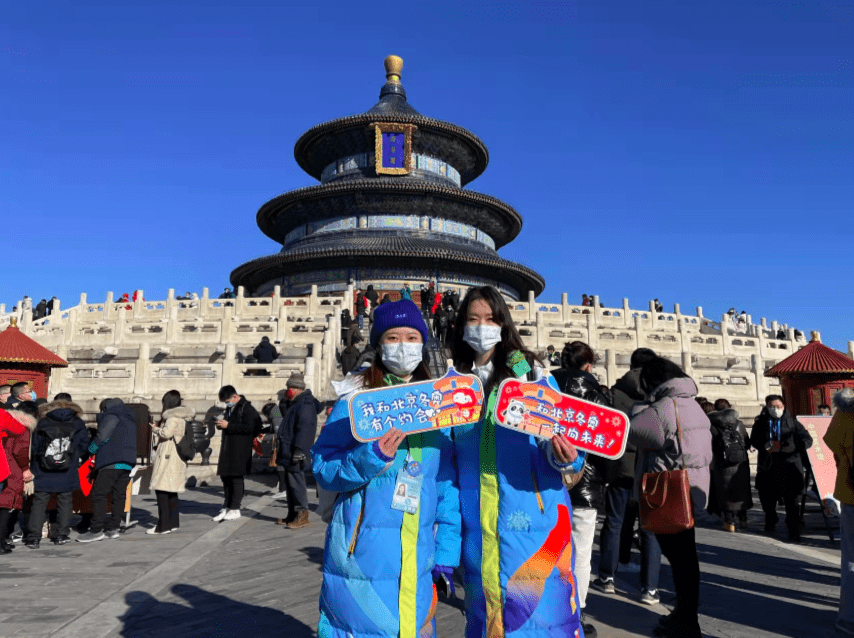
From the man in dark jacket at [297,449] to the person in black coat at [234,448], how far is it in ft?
1.64

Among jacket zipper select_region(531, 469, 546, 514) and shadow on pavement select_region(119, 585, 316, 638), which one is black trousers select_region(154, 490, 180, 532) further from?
jacket zipper select_region(531, 469, 546, 514)

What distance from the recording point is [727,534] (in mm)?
8242

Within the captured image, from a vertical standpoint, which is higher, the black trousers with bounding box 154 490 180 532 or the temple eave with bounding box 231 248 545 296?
the temple eave with bounding box 231 248 545 296

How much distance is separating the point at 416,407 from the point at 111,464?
6.39 meters

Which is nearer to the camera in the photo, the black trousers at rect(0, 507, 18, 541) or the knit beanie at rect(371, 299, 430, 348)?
the knit beanie at rect(371, 299, 430, 348)

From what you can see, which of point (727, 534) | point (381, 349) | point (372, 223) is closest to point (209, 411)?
point (727, 534)

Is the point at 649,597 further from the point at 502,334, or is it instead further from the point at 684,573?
the point at 502,334

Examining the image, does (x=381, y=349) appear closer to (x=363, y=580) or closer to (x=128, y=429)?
(x=363, y=580)

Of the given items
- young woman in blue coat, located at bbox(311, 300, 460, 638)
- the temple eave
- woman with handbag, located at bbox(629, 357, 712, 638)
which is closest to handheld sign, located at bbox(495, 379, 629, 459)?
young woman in blue coat, located at bbox(311, 300, 460, 638)

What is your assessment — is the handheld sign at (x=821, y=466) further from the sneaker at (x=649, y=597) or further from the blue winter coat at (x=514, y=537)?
the blue winter coat at (x=514, y=537)

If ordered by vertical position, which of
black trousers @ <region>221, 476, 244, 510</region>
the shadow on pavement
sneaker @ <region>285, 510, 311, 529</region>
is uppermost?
black trousers @ <region>221, 476, 244, 510</region>

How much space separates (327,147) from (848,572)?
34.5 m

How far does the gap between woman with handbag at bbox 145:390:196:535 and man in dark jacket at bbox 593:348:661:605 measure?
16.4 ft

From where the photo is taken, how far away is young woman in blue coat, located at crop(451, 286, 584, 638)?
2607mm
